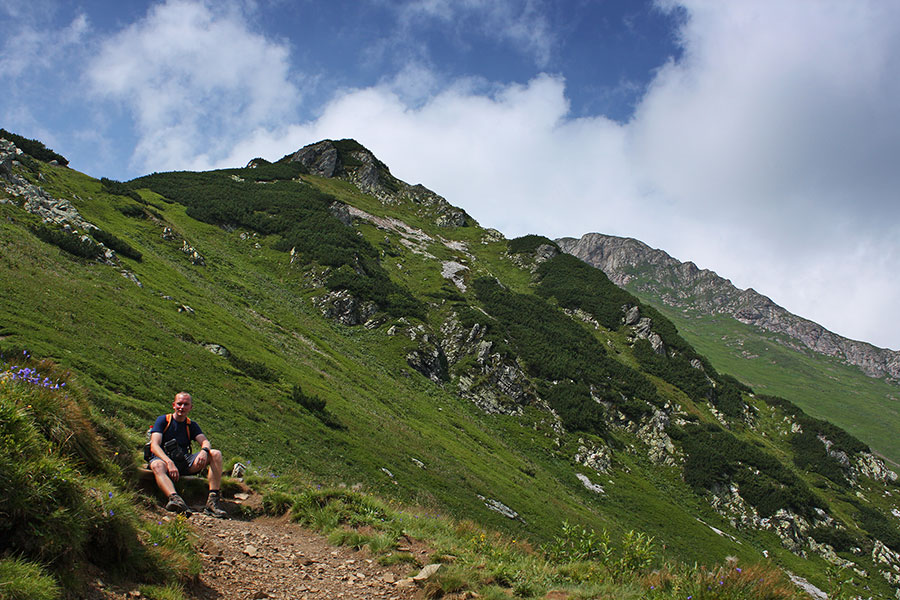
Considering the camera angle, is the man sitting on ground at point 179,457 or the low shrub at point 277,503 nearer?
the man sitting on ground at point 179,457

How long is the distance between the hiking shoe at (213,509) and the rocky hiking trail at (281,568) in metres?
0.18

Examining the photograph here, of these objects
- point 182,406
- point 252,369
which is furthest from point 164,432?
point 252,369

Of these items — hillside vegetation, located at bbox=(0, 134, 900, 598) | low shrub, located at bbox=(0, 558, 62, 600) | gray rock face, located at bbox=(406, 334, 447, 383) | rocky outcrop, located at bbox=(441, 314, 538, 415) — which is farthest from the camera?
rocky outcrop, located at bbox=(441, 314, 538, 415)

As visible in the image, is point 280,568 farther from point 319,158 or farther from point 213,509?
point 319,158

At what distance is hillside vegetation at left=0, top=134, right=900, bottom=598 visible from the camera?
11.5 m

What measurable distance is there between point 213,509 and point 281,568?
8.57 feet

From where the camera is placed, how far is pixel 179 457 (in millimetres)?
9953

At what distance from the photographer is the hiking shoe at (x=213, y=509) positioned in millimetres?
9328

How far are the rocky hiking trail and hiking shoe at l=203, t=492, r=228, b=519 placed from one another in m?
0.18

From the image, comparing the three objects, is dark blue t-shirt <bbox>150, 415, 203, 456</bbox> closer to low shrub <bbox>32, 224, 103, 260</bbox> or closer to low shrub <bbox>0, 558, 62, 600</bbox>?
low shrub <bbox>0, 558, 62, 600</bbox>

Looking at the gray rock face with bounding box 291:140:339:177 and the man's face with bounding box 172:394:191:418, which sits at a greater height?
the gray rock face with bounding box 291:140:339:177

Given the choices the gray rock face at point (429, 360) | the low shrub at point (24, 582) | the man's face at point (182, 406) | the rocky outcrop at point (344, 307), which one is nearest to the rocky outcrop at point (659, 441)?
the gray rock face at point (429, 360)

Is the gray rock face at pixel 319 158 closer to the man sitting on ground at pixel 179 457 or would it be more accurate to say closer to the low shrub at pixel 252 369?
the low shrub at pixel 252 369

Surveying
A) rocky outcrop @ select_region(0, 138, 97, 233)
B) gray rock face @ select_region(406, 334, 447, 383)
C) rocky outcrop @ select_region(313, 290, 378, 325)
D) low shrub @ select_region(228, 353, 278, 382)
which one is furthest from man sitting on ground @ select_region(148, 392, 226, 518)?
rocky outcrop @ select_region(313, 290, 378, 325)
